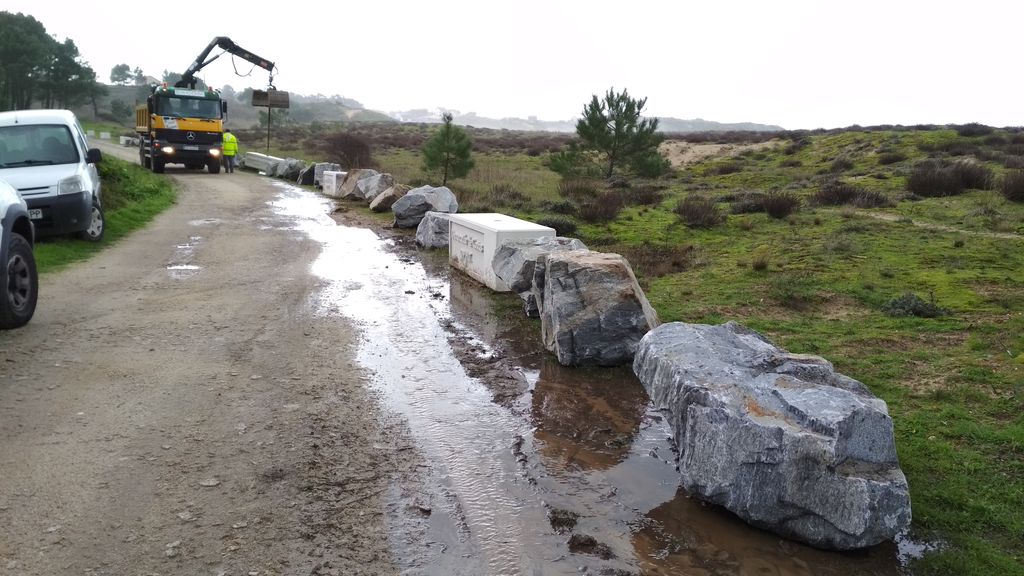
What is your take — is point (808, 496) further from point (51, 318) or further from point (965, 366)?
point (51, 318)

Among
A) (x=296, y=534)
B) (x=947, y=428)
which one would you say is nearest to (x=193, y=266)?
(x=296, y=534)

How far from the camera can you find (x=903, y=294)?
8531 mm

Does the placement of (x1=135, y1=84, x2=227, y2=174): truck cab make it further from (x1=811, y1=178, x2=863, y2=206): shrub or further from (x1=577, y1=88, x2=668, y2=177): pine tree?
(x1=811, y1=178, x2=863, y2=206): shrub

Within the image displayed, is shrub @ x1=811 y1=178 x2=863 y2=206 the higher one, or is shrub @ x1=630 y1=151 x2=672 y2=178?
shrub @ x1=630 y1=151 x2=672 y2=178

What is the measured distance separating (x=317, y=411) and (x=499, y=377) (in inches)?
68.2

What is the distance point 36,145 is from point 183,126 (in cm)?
1559

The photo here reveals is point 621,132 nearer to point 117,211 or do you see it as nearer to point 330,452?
point 117,211

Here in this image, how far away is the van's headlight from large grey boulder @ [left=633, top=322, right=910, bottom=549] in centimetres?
1061

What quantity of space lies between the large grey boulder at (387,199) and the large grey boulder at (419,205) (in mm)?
2532

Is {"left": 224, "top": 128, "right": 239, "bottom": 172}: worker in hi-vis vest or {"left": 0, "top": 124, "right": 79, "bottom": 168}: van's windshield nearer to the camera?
{"left": 0, "top": 124, "right": 79, "bottom": 168}: van's windshield

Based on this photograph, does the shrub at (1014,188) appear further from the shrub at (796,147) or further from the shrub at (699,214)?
the shrub at (796,147)

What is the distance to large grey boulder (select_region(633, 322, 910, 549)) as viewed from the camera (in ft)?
12.2

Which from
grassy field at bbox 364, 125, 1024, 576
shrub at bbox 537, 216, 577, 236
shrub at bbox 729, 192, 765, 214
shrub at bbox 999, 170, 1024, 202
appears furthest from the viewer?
shrub at bbox 729, 192, 765, 214

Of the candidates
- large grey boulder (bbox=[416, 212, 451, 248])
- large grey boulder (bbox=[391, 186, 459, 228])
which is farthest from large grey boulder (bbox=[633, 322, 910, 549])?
large grey boulder (bbox=[391, 186, 459, 228])
